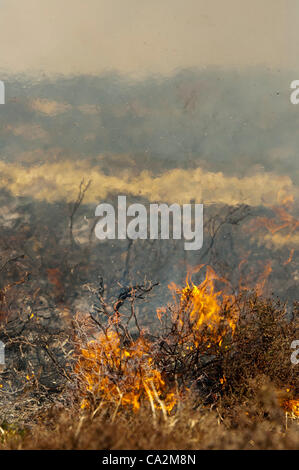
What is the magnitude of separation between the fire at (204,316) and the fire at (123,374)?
618 mm

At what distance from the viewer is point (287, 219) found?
8.28 m

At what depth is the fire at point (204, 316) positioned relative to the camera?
636cm

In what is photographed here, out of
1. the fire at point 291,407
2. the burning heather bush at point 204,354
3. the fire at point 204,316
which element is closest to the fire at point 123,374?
the burning heather bush at point 204,354

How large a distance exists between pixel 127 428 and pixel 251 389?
270cm

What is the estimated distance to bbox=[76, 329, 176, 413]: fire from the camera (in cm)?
516

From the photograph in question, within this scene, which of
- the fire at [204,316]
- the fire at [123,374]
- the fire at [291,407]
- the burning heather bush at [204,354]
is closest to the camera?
the fire at [123,374]

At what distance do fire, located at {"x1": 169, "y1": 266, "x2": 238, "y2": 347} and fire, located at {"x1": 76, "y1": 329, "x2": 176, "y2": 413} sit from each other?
2.03 feet

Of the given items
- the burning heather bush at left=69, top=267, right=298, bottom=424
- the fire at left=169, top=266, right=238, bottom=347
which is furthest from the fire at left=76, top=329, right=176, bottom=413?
the fire at left=169, top=266, right=238, bottom=347

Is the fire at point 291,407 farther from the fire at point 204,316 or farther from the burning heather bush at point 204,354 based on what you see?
the fire at point 204,316

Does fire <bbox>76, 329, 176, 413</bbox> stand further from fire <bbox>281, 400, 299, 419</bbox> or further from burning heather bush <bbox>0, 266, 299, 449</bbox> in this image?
fire <bbox>281, 400, 299, 419</bbox>

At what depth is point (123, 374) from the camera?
547 cm

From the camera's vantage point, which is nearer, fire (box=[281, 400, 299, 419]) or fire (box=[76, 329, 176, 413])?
fire (box=[76, 329, 176, 413])

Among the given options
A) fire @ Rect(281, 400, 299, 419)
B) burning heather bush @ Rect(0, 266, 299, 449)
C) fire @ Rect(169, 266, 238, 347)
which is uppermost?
fire @ Rect(169, 266, 238, 347)

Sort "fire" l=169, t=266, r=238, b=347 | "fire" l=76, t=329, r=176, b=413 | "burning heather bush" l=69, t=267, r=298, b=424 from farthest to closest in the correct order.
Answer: "fire" l=169, t=266, r=238, b=347, "burning heather bush" l=69, t=267, r=298, b=424, "fire" l=76, t=329, r=176, b=413
